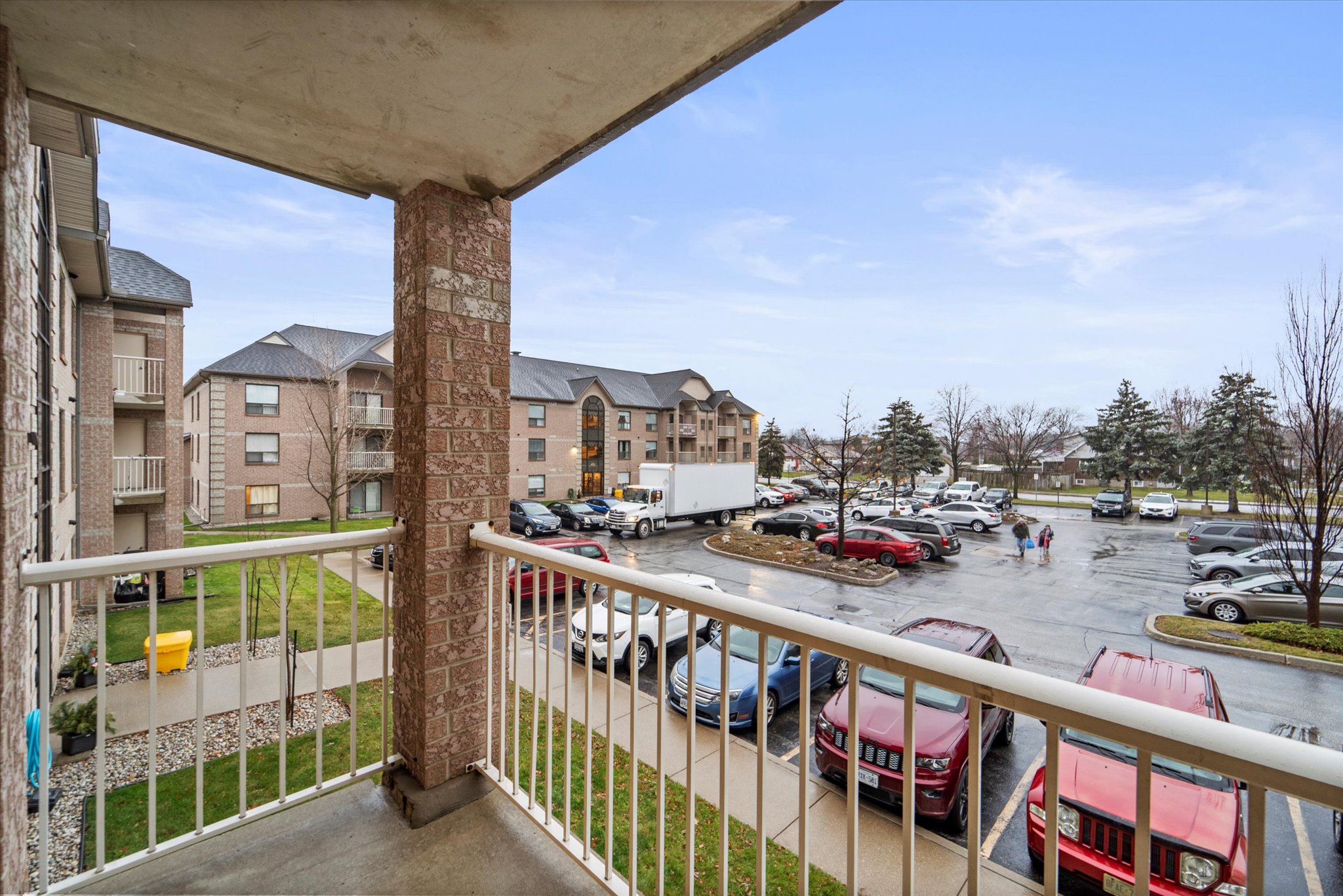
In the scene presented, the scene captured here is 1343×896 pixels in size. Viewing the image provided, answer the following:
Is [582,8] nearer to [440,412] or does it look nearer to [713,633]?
[440,412]

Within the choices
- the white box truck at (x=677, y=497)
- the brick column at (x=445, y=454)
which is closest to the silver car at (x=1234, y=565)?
the white box truck at (x=677, y=497)

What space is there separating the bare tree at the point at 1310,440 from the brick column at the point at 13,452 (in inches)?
430

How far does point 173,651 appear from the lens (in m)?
5.38

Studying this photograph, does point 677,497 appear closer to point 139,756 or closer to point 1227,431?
point 139,756

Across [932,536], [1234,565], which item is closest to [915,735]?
[932,536]

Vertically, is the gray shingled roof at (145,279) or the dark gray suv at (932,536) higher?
the gray shingled roof at (145,279)

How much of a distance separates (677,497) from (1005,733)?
13.8 m

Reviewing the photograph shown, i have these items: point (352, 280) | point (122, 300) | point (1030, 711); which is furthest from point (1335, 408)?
point (122, 300)

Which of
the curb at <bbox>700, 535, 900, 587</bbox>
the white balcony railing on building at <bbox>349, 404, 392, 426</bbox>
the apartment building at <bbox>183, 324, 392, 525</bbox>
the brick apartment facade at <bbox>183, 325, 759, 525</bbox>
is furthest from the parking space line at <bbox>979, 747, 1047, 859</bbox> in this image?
the white balcony railing on building at <bbox>349, 404, 392, 426</bbox>

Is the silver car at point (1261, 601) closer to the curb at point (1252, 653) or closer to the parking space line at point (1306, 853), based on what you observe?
the curb at point (1252, 653)

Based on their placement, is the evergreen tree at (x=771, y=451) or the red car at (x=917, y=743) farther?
the evergreen tree at (x=771, y=451)

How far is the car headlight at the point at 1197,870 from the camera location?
2.44 metres

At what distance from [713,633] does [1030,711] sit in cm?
608

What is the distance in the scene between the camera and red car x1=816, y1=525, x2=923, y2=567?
12.8 metres
